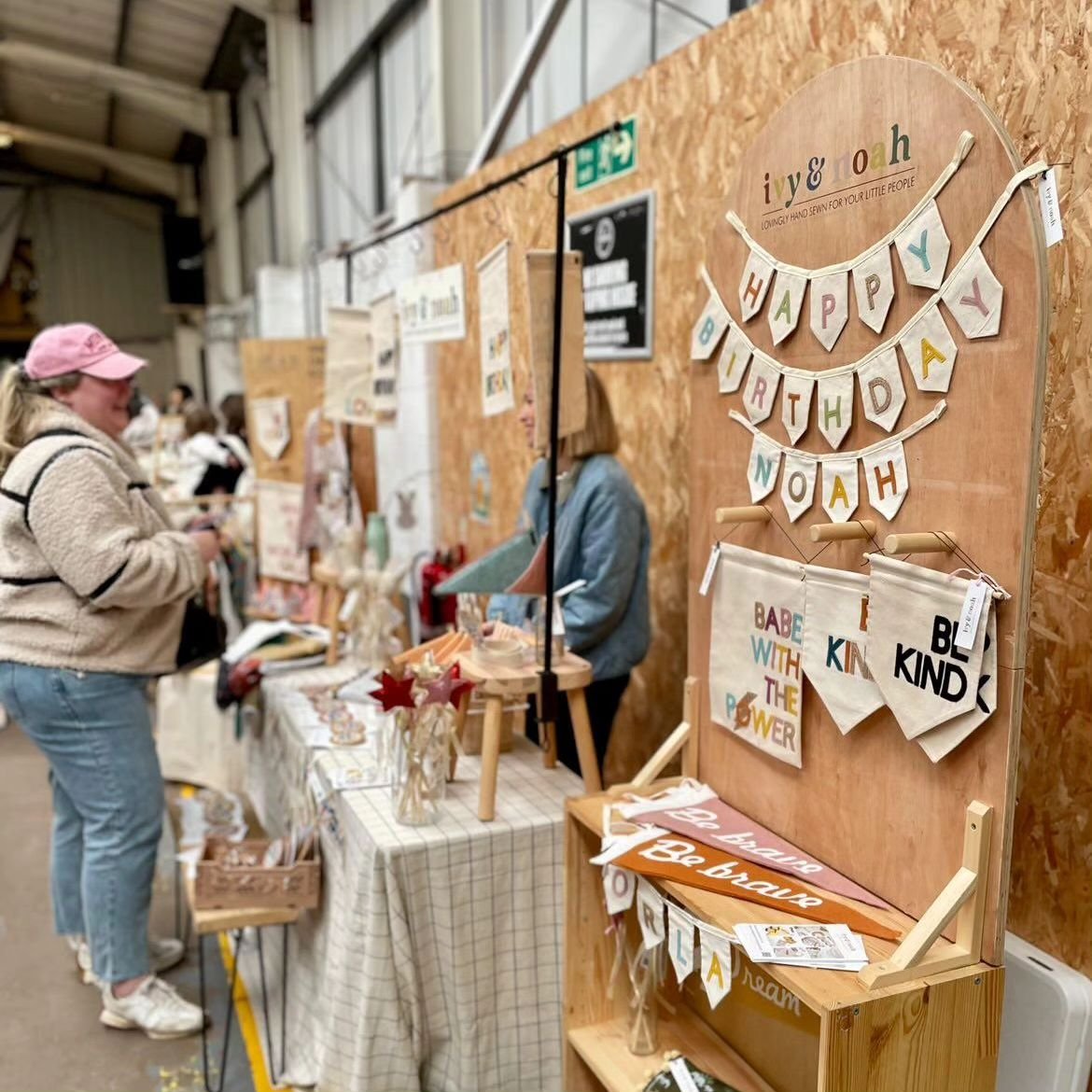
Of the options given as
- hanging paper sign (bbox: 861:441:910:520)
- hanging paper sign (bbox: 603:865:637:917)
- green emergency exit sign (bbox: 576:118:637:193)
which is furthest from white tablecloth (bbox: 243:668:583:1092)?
green emergency exit sign (bbox: 576:118:637:193)

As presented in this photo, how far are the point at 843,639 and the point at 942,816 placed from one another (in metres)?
0.25

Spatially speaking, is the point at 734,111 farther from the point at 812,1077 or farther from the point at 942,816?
the point at 812,1077

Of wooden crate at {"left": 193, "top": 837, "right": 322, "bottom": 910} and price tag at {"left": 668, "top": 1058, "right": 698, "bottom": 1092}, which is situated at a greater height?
wooden crate at {"left": 193, "top": 837, "right": 322, "bottom": 910}

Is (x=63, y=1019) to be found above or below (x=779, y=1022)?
below

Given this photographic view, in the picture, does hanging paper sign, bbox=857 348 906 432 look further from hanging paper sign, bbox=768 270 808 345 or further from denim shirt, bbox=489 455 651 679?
denim shirt, bbox=489 455 651 679

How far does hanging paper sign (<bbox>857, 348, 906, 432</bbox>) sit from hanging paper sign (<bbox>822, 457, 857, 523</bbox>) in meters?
0.07

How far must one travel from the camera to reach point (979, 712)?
110 centimetres

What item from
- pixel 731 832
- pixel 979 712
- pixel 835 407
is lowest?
pixel 731 832

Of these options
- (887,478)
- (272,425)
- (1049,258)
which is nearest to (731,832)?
(887,478)

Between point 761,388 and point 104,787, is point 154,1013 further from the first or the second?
point 761,388

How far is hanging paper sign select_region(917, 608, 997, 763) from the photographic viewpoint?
3.56ft

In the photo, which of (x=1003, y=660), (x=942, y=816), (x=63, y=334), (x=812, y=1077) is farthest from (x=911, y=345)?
(x=63, y=334)

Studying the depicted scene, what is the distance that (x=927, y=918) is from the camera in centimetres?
113

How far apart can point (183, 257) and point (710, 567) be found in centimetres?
1329
